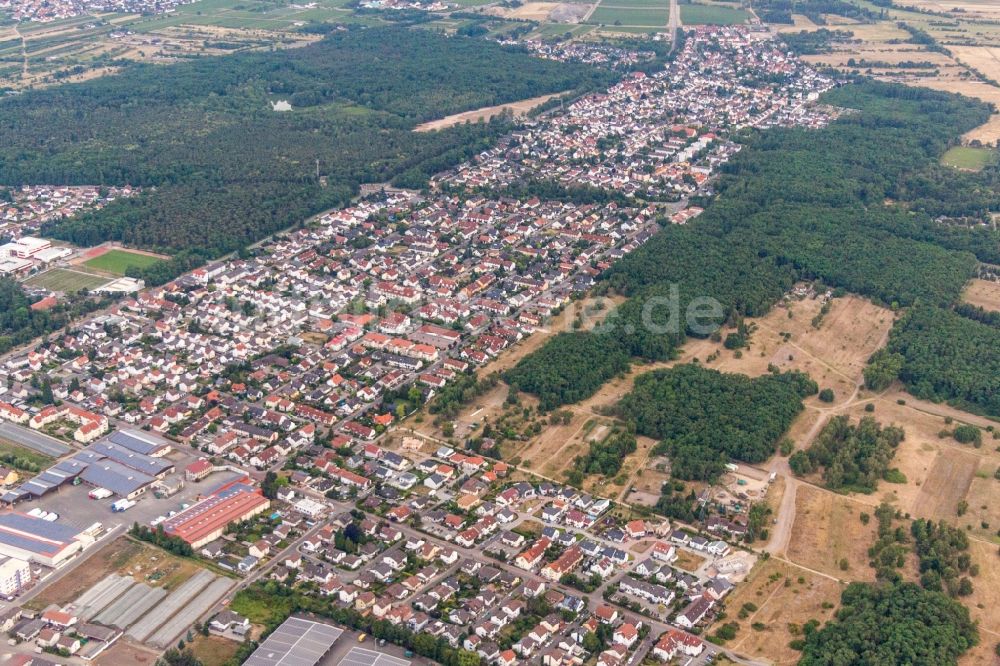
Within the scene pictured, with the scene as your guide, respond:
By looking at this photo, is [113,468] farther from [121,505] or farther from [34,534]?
[34,534]

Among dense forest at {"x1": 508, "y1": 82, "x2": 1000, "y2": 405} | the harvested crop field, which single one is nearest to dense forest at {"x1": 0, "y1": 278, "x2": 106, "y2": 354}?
dense forest at {"x1": 508, "y1": 82, "x2": 1000, "y2": 405}

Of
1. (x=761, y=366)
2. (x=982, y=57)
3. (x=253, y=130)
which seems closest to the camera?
(x=761, y=366)

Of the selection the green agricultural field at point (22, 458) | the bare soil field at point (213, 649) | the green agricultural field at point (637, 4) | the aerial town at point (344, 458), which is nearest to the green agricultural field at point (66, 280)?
the aerial town at point (344, 458)

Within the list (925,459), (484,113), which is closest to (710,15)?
(484,113)

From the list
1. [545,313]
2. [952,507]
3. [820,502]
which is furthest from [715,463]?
[545,313]

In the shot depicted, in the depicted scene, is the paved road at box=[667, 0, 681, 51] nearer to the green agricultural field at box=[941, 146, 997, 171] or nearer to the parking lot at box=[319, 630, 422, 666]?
the green agricultural field at box=[941, 146, 997, 171]

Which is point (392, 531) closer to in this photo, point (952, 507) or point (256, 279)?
point (952, 507)

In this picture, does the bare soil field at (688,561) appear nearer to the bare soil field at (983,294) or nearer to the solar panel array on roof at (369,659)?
the solar panel array on roof at (369,659)
